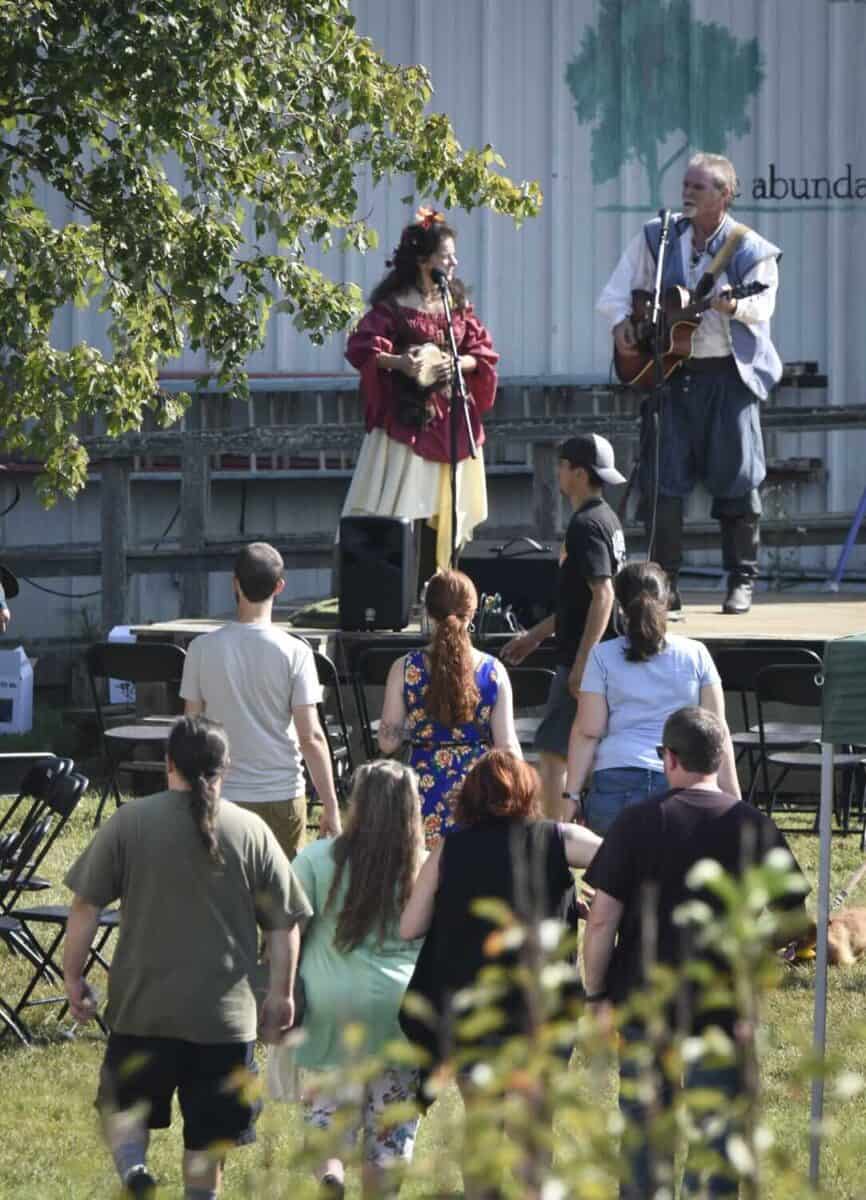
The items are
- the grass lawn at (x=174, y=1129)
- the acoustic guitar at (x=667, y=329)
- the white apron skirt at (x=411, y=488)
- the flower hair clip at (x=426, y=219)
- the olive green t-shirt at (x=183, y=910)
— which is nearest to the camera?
the olive green t-shirt at (x=183, y=910)

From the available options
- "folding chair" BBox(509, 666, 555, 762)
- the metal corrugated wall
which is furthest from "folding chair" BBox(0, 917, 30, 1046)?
the metal corrugated wall

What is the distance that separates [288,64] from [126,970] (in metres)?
5.48

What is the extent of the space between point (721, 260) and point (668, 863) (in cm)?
501

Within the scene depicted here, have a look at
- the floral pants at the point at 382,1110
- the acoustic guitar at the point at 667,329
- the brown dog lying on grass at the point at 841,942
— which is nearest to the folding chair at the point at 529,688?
the acoustic guitar at the point at 667,329

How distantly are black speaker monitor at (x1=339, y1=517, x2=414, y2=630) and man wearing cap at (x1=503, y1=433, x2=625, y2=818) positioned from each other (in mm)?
2143

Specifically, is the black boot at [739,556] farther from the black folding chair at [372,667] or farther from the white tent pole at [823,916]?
the white tent pole at [823,916]

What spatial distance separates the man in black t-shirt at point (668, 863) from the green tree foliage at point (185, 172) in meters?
4.48

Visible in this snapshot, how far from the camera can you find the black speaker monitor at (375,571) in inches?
360

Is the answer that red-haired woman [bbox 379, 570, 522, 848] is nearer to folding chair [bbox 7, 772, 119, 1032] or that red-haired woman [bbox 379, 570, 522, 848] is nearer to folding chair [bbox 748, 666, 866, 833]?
folding chair [bbox 7, 772, 119, 1032]

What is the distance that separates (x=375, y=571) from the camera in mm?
9273

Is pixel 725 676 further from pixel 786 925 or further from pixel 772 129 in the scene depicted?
pixel 772 129

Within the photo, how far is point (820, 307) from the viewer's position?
14375 millimetres

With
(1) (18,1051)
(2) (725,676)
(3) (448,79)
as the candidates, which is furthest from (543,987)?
(3) (448,79)

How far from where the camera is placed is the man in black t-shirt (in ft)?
14.0
